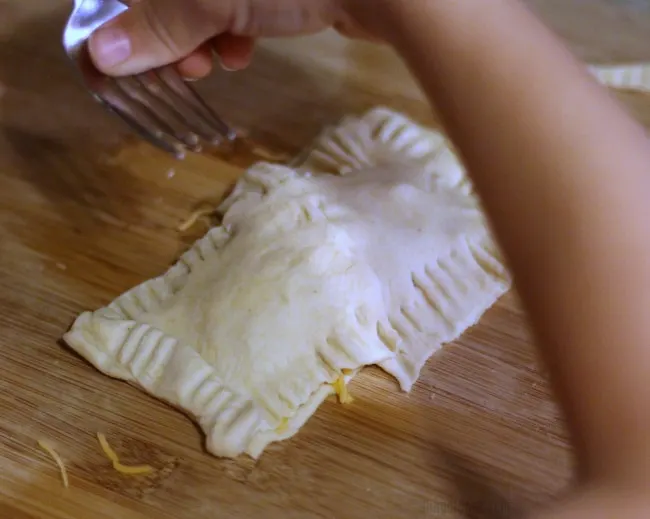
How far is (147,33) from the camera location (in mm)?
1127

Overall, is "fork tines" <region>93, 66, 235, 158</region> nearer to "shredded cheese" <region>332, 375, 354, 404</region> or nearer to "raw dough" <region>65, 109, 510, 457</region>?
"raw dough" <region>65, 109, 510, 457</region>

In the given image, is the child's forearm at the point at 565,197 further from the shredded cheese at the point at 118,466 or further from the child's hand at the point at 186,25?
the shredded cheese at the point at 118,466

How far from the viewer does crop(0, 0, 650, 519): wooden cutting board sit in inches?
37.8

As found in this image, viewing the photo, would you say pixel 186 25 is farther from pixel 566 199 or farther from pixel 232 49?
pixel 566 199

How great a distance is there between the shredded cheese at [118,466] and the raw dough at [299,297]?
0.29 feet

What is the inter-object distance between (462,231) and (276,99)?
0.46 meters

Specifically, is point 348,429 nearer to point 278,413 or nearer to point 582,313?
point 278,413

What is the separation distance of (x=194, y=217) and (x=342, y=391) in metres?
0.39

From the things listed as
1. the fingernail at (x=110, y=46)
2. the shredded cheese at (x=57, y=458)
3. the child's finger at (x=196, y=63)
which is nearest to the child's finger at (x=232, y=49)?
the child's finger at (x=196, y=63)

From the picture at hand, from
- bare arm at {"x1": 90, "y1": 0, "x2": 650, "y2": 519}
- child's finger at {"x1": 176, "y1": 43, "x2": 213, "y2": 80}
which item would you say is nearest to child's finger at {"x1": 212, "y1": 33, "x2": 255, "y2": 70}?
child's finger at {"x1": 176, "y1": 43, "x2": 213, "y2": 80}

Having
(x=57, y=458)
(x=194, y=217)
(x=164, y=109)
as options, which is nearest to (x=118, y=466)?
(x=57, y=458)

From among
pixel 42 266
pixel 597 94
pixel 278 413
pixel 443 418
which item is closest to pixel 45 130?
pixel 42 266

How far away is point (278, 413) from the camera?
1.01 m

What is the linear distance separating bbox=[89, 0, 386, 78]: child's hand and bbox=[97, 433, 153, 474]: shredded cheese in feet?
1.81
